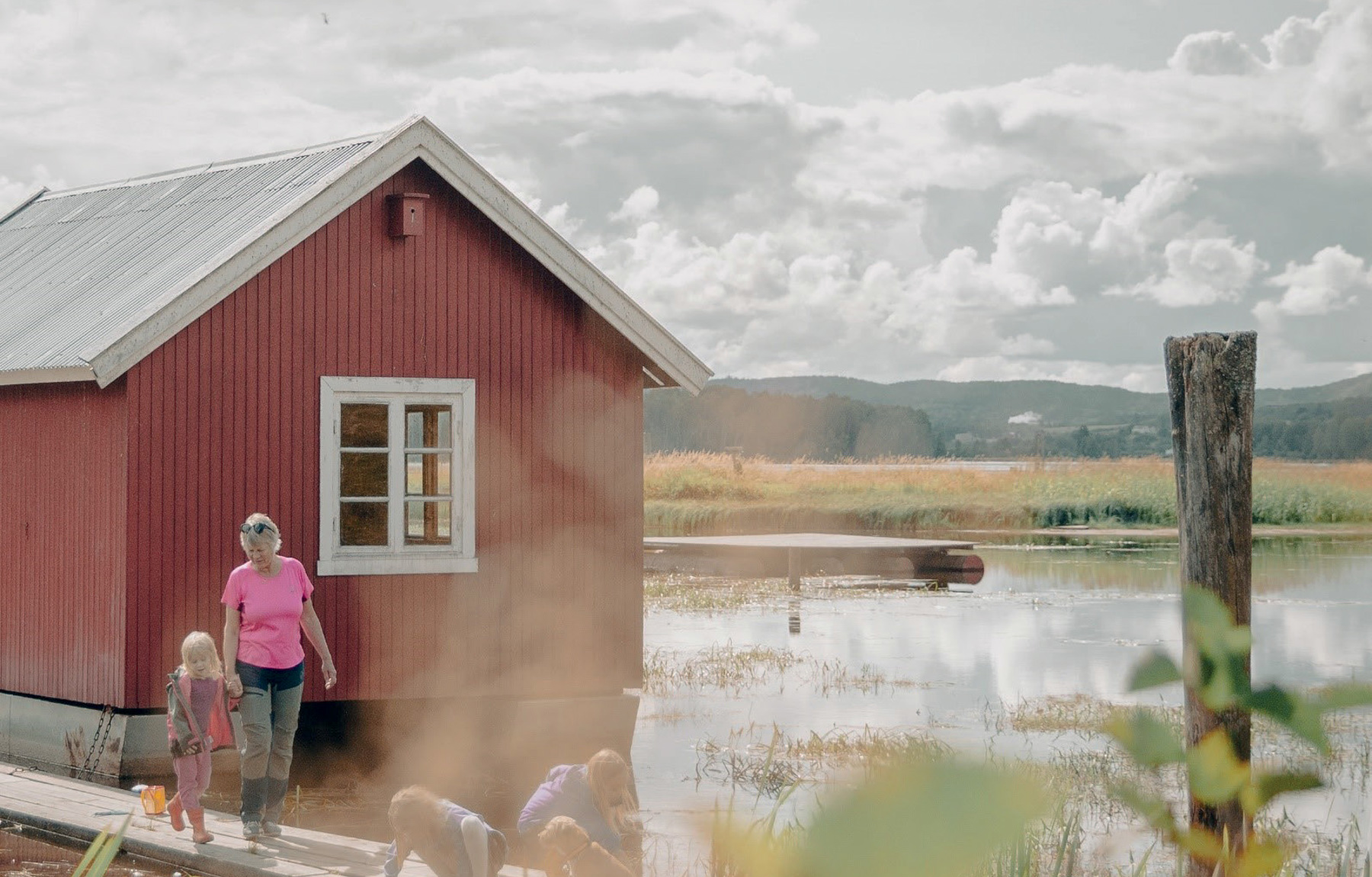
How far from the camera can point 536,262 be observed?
12.2 m

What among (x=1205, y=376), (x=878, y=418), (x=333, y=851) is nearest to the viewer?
(x=1205, y=376)

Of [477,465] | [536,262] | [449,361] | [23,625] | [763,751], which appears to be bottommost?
[763,751]

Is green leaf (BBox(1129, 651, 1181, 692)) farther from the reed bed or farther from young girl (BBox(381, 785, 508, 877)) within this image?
the reed bed

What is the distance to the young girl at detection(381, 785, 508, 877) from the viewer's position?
688 centimetres

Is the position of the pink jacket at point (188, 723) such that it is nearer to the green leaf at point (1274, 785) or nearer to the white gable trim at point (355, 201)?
the white gable trim at point (355, 201)

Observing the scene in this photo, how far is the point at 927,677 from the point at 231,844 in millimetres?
10716

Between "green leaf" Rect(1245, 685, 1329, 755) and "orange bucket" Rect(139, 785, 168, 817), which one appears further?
"orange bucket" Rect(139, 785, 168, 817)

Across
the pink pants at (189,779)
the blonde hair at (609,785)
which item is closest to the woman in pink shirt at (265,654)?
the pink pants at (189,779)

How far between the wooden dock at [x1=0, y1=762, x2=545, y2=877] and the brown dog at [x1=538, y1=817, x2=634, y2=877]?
0.32 meters

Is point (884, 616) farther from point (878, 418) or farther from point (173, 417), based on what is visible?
point (878, 418)

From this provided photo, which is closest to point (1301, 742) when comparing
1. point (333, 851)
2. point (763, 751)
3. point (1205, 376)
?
point (1205, 376)

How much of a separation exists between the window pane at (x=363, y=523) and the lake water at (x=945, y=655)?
9.87ft

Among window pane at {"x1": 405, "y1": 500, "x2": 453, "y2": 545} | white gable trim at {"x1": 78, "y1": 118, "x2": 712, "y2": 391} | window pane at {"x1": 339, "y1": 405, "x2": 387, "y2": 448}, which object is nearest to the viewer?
white gable trim at {"x1": 78, "y1": 118, "x2": 712, "y2": 391}

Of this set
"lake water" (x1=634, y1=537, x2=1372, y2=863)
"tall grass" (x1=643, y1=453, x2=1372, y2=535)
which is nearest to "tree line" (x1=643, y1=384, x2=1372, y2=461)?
"tall grass" (x1=643, y1=453, x2=1372, y2=535)
